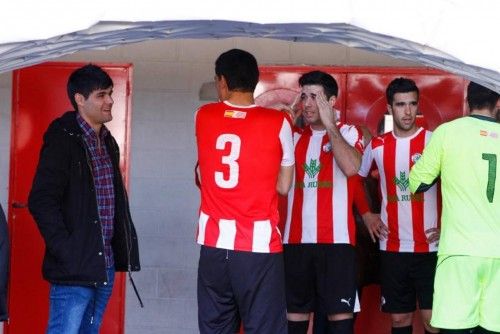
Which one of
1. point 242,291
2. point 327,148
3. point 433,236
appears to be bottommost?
point 242,291

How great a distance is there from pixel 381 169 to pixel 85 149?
1694 mm

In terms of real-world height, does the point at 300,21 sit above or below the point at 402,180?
above

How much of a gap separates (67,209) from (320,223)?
1309 mm

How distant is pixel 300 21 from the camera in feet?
13.5

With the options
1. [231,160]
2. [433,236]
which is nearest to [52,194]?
[231,160]

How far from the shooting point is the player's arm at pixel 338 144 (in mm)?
5410

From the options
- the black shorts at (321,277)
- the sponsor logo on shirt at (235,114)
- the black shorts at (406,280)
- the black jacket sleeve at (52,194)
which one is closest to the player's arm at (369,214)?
the black shorts at (406,280)

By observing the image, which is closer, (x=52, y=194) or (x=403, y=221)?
(x=52, y=194)

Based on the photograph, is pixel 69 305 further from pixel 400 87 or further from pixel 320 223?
pixel 400 87

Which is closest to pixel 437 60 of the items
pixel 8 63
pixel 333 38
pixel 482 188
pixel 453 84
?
pixel 333 38

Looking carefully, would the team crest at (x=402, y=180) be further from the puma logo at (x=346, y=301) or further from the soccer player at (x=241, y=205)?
the soccer player at (x=241, y=205)

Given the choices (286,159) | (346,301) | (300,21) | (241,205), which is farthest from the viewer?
(346,301)

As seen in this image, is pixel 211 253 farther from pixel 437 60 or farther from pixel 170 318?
pixel 170 318

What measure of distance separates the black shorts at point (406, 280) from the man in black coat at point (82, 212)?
140cm
